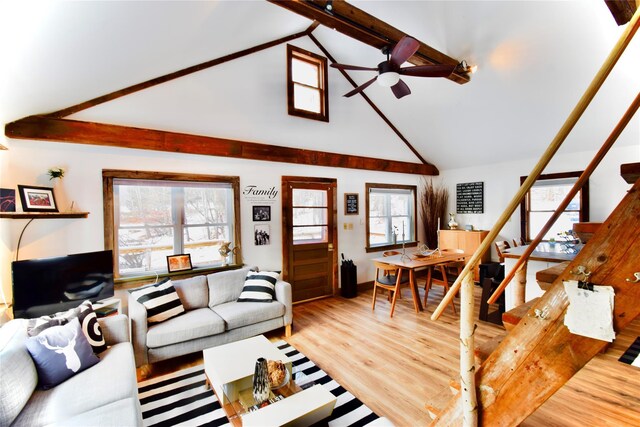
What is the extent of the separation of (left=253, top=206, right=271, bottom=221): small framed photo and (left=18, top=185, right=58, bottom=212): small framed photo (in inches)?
88.1

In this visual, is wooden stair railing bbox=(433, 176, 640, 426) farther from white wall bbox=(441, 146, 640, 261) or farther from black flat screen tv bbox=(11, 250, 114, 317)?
white wall bbox=(441, 146, 640, 261)

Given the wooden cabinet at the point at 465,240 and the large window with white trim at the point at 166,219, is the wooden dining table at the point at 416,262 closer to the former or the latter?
the wooden cabinet at the point at 465,240

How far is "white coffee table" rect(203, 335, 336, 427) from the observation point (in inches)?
70.6

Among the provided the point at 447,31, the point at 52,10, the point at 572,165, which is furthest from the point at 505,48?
the point at 52,10

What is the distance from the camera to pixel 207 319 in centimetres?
306

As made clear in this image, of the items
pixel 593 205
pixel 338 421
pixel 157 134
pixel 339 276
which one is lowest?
pixel 338 421

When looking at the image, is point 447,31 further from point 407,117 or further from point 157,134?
point 157,134

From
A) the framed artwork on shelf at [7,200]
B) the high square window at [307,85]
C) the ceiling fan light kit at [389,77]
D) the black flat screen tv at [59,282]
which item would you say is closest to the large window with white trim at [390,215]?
the high square window at [307,85]

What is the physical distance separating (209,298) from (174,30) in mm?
2837

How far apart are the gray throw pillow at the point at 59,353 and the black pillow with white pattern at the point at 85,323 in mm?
86

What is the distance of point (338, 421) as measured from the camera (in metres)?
2.18

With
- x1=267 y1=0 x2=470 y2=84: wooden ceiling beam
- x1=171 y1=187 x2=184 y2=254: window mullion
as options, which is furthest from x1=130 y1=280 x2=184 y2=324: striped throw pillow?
x1=267 y1=0 x2=470 y2=84: wooden ceiling beam

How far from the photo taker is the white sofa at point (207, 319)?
9.16 feet

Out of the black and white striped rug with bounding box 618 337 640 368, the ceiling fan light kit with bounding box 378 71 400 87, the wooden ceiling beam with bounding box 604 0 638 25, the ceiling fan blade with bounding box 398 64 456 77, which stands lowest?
the black and white striped rug with bounding box 618 337 640 368
